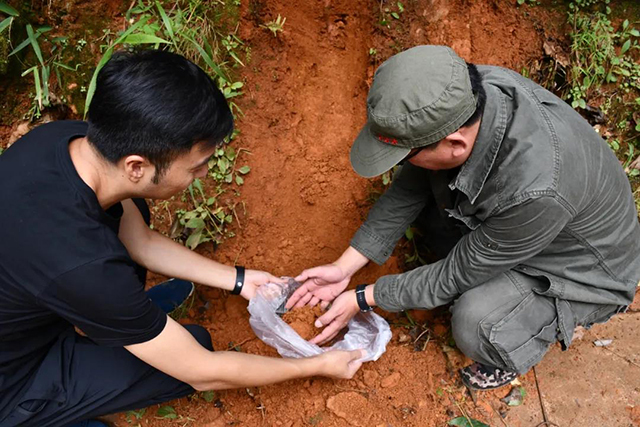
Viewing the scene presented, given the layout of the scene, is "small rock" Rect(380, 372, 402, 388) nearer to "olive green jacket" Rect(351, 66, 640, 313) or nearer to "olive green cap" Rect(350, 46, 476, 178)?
"olive green jacket" Rect(351, 66, 640, 313)

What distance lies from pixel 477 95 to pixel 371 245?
0.98 m

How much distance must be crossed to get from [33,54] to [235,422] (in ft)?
7.67

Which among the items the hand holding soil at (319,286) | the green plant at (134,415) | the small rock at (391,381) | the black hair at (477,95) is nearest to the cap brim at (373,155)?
the black hair at (477,95)

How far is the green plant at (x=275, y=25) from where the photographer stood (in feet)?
9.06

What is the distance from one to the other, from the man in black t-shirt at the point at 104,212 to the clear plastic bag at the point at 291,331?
38 cm

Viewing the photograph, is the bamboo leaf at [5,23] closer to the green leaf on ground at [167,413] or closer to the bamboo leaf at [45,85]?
the bamboo leaf at [45,85]

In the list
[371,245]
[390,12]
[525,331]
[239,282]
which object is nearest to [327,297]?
[371,245]

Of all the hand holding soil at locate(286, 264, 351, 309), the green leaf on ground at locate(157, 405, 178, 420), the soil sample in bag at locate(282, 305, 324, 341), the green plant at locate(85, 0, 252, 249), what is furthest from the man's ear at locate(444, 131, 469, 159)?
the green leaf on ground at locate(157, 405, 178, 420)

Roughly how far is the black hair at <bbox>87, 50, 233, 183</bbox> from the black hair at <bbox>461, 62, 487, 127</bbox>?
0.84m

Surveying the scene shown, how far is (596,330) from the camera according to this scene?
8.61 feet

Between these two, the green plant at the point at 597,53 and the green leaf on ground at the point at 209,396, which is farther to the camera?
the green plant at the point at 597,53

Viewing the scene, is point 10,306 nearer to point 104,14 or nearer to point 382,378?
point 382,378

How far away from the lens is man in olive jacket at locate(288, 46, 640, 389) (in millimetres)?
1638

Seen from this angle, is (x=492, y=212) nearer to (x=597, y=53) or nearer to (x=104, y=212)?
(x=104, y=212)
